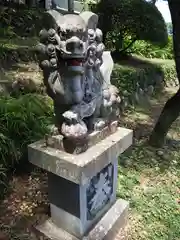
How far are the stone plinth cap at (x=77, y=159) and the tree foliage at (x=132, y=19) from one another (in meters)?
4.45

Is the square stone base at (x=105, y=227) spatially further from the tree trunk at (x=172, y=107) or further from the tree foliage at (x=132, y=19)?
the tree foliage at (x=132, y=19)

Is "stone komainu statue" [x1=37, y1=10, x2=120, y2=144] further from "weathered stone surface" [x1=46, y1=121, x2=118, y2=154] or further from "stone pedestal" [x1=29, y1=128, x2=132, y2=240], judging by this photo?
"stone pedestal" [x1=29, y1=128, x2=132, y2=240]

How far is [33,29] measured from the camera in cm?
619

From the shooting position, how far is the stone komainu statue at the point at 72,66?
1.52m

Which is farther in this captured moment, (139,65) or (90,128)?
(139,65)

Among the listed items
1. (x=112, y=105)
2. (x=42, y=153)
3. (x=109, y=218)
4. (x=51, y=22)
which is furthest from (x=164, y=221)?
(x=51, y=22)

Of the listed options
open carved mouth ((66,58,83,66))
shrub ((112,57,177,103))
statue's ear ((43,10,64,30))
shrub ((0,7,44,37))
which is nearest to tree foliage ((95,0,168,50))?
shrub ((112,57,177,103))

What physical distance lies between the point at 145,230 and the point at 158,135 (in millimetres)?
1475

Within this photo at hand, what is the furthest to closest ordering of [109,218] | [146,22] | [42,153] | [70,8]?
[70,8], [146,22], [109,218], [42,153]

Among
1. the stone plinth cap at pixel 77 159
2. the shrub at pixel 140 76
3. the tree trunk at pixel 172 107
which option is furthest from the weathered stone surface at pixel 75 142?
the shrub at pixel 140 76

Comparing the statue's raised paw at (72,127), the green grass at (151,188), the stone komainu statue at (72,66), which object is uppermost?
the stone komainu statue at (72,66)

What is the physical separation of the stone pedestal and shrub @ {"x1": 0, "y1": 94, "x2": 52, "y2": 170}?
74 centimetres

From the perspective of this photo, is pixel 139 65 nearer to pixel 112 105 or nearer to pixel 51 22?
pixel 112 105

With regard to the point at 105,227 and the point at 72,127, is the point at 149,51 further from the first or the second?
the point at 72,127
